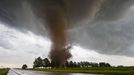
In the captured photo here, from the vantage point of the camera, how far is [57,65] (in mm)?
165625
